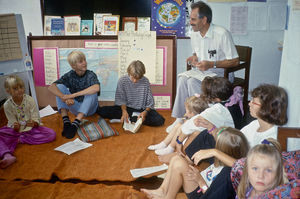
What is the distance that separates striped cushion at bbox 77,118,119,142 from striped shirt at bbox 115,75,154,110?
13.8 inches

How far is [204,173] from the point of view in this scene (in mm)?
2078

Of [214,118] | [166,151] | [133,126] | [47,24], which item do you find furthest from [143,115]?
[47,24]

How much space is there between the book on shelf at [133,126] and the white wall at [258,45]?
44.7 inches

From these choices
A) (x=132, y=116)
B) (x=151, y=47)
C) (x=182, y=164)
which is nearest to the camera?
(x=182, y=164)

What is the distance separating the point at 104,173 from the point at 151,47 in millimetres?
1829

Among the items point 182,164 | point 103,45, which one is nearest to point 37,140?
point 103,45

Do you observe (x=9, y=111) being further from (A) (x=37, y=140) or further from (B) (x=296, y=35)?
(B) (x=296, y=35)

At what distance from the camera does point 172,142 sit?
9.03 ft

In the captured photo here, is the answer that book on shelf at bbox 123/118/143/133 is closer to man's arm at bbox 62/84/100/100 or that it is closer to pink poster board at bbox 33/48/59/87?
man's arm at bbox 62/84/100/100

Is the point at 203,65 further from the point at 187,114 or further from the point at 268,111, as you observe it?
the point at 268,111

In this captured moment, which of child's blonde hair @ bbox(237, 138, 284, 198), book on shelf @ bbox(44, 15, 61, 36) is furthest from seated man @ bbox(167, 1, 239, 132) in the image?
book on shelf @ bbox(44, 15, 61, 36)

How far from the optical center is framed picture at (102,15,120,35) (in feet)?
12.9

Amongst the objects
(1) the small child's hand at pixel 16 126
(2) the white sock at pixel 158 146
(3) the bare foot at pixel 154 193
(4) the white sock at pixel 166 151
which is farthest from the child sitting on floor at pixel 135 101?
(3) the bare foot at pixel 154 193

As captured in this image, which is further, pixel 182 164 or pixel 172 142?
pixel 172 142
